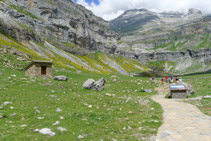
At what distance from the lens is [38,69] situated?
37.9 meters

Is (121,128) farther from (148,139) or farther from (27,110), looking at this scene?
(27,110)

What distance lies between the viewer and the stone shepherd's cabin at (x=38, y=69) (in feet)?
122

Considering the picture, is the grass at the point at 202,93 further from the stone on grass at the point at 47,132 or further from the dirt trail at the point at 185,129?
the stone on grass at the point at 47,132

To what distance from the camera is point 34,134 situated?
28.6 feet

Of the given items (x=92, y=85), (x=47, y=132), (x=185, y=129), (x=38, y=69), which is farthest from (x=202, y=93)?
(x=38, y=69)

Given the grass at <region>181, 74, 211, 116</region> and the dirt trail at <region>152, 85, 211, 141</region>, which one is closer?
the dirt trail at <region>152, 85, 211, 141</region>

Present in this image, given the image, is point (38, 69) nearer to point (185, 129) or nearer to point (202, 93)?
A: point (202, 93)

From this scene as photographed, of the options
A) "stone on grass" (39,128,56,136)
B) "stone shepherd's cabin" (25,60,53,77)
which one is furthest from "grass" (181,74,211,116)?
"stone shepherd's cabin" (25,60,53,77)

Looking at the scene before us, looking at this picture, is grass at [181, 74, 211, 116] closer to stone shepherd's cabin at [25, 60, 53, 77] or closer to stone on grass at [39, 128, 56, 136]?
stone on grass at [39, 128, 56, 136]

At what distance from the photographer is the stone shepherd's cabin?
3716 centimetres

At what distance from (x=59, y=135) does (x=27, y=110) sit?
4.84 metres

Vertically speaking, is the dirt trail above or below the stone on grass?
above

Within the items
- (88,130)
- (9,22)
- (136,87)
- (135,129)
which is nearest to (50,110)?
(88,130)

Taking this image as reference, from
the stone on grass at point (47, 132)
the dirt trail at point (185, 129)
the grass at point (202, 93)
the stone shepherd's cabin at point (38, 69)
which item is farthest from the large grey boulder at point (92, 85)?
the stone on grass at point (47, 132)
